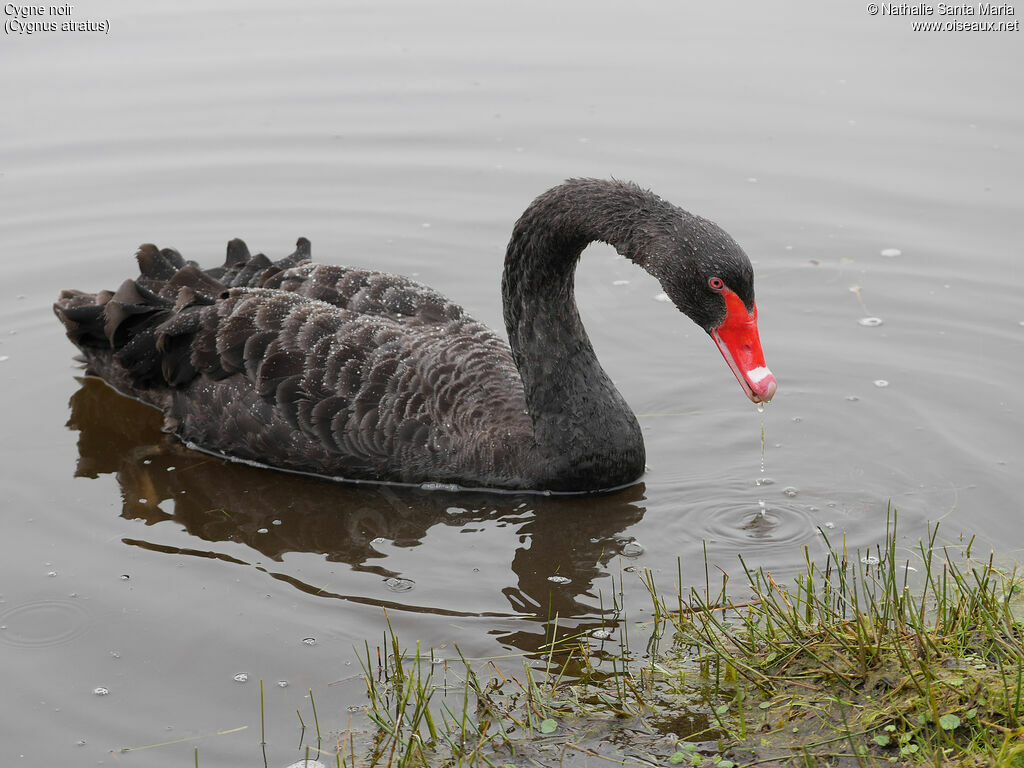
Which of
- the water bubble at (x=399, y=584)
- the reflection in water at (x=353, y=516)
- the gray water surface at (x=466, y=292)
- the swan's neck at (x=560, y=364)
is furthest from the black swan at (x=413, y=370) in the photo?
the water bubble at (x=399, y=584)

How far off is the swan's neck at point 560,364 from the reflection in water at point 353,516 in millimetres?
219

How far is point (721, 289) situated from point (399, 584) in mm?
1993

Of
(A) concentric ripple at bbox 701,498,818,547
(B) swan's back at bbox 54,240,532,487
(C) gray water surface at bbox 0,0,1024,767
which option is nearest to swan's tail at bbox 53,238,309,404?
(B) swan's back at bbox 54,240,532,487

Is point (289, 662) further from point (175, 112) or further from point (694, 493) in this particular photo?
point (175, 112)

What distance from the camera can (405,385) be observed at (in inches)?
250

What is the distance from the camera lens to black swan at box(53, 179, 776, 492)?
6.13m

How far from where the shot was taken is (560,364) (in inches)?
245

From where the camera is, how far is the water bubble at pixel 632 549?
5766 mm

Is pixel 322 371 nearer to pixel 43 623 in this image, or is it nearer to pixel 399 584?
pixel 399 584

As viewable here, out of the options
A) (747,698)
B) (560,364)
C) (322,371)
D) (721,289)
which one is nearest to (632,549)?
(560,364)

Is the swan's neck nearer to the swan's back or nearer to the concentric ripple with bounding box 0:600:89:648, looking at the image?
the swan's back

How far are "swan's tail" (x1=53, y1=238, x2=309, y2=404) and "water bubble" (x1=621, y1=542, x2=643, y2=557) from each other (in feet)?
8.77

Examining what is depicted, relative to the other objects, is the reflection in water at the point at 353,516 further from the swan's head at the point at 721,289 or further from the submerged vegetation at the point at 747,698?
the swan's head at the point at 721,289

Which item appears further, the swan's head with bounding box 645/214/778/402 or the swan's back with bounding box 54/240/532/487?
the swan's back with bounding box 54/240/532/487
